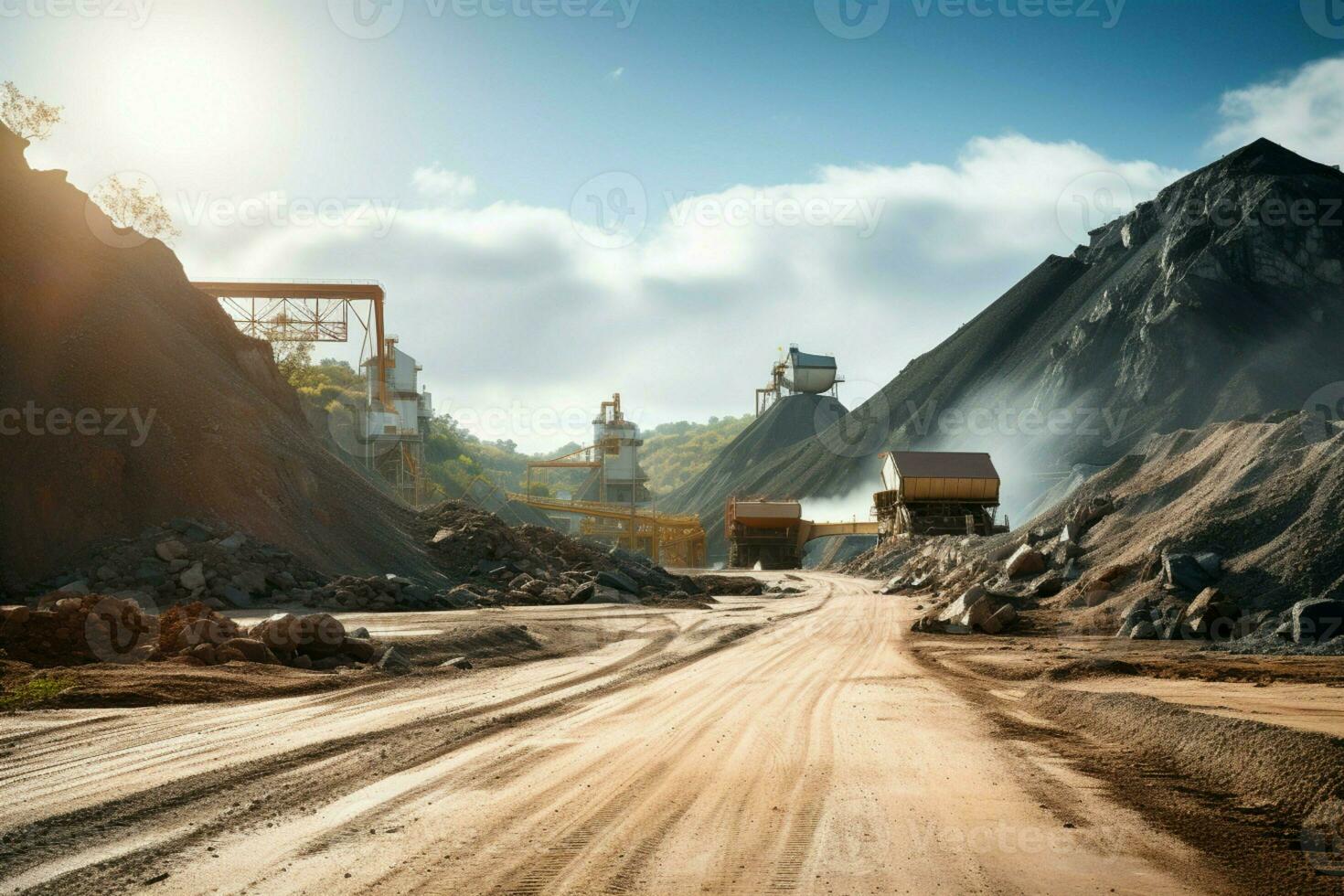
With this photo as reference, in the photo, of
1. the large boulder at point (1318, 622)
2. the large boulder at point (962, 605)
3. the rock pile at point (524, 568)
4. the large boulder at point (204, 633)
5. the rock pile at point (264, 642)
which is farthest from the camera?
the rock pile at point (524, 568)

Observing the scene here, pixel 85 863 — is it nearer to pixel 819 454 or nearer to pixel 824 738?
pixel 824 738

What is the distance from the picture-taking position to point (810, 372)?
120 metres

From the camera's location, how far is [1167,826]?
17.8 feet

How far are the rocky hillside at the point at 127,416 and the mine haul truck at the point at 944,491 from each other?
27533mm

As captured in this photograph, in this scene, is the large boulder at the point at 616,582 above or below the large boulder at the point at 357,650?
below

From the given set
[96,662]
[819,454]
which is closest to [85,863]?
[96,662]

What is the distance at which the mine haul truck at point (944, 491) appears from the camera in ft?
155

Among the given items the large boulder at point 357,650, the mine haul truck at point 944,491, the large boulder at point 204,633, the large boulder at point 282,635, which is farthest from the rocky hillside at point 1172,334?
the large boulder at point 204,633

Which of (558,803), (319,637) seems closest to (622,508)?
(319,637)

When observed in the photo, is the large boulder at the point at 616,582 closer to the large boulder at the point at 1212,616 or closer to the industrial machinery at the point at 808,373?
the large boulder at the point at 1212,616

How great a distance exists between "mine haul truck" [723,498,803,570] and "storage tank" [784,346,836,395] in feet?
198

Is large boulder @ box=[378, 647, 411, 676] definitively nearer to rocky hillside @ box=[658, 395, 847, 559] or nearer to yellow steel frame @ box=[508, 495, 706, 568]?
yellow steel frame @ box=[508, 495, 706, 568]

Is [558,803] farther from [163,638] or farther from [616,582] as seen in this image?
[616,582]

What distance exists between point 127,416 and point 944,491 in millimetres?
36609
